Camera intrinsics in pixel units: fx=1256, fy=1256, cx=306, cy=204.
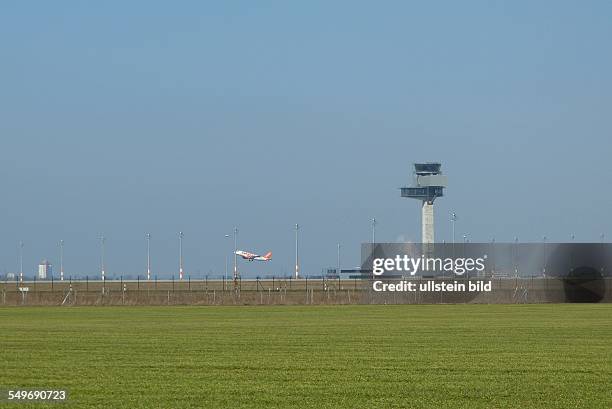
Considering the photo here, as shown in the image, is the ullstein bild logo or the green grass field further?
the ullstein bild logo

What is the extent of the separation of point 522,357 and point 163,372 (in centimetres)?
994

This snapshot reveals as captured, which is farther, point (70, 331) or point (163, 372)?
point (70, 331)

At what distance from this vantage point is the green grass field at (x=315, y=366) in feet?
74.5

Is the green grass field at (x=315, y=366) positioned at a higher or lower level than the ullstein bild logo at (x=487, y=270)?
lower

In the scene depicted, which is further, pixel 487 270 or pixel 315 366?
pixel 487 270

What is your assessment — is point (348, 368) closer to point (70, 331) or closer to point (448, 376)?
point (448, 376)

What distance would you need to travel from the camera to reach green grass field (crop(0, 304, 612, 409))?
74.5ft

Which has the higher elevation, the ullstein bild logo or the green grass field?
the ullstein bild logo

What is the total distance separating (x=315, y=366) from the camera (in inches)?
1148

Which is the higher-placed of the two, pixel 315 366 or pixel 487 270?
pixel 487 270

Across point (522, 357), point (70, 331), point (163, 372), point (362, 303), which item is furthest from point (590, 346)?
point (362, 303)

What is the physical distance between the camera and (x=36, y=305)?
90.9 meters

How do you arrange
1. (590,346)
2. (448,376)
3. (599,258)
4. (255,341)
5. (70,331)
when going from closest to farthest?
(448,376) < (590,346) < (255,341) < (70,331) < (599,258)

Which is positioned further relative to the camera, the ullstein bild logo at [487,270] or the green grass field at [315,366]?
the ullstein bild logo at [487,270]
